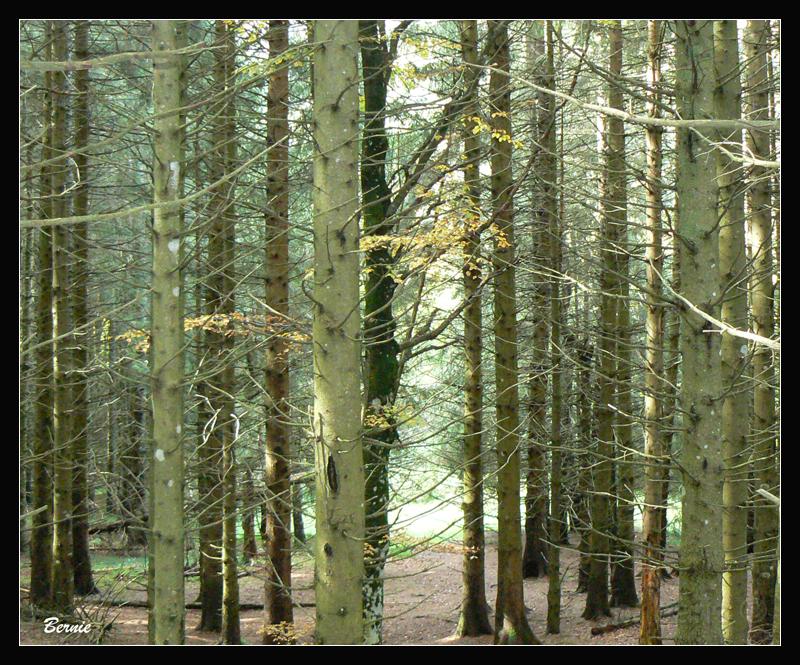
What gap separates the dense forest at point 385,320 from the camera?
174 inches

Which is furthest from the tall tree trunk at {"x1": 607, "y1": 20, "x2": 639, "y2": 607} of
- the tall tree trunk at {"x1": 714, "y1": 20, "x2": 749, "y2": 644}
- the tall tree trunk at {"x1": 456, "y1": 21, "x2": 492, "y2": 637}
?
the tall tree trunk at {"x1": 714, "y1": 20, "x2": 749, "y2": 644}

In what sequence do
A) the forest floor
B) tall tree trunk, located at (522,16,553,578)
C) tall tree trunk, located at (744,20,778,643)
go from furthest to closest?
tall tree trunk, located at (522,16,553,578)
the forest floor
tall tree trunk, located at (744,20,778,643)

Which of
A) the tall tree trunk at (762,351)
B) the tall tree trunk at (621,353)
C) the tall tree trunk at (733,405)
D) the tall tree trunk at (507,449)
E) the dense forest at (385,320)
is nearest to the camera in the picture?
the dense forest at (385,320)

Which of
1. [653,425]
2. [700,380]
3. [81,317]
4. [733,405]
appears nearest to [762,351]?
[733,405]

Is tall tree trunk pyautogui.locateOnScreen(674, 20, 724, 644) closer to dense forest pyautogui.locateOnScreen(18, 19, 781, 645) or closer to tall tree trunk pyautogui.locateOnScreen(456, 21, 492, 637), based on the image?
dense forest pyautogui.locateOnScreen(18, 19, 781, 645)

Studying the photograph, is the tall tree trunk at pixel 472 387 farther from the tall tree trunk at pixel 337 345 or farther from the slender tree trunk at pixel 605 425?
the tall tree trunk at pixel 337 345

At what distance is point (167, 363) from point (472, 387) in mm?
5183

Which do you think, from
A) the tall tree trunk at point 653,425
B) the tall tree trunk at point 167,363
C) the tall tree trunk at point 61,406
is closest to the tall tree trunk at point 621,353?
the tall tree trunk at point 653,425

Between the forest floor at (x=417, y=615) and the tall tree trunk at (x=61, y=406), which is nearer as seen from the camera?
the forest floor at (x=417, y=615)

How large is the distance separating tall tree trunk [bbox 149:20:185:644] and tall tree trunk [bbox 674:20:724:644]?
354 cm

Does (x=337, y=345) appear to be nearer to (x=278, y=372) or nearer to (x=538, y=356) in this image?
(x=278, y=372)

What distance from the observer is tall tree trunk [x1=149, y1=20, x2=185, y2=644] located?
4965 millimetres

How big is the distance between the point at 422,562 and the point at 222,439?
10.6m

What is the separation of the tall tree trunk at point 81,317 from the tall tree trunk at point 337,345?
16.9 feet
